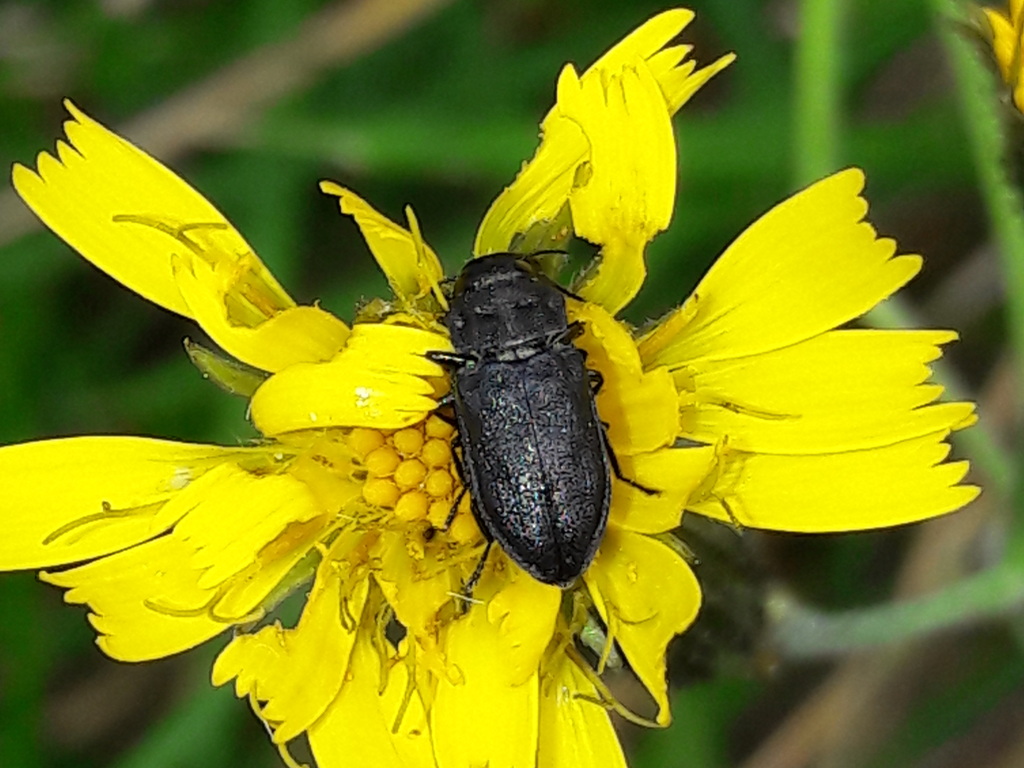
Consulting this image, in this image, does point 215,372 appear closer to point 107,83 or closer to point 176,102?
point 176,102

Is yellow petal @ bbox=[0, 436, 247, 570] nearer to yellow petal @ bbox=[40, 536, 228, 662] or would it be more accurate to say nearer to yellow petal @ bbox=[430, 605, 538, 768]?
yellow petal @ bbox=[40, 536, 228, 662]

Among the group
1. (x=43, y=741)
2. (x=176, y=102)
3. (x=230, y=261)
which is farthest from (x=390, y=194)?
(x=230, y=261)

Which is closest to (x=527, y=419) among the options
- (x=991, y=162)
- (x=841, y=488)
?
(x=841, y=488)

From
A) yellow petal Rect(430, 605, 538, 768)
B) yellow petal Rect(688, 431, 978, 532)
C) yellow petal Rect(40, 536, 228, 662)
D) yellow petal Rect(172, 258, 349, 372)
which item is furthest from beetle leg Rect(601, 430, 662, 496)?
yellow petal Rect(40, 536, 228, 662)

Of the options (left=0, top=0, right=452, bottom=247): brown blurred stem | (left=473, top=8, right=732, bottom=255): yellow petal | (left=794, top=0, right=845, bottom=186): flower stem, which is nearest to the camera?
(left=473, top=8, right=732, bottom=255): yellow petal

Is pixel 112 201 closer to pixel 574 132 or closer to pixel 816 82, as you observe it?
pixel 574 132

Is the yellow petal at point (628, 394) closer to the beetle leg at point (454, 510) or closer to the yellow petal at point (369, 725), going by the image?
the beetle leg at point (454, 510)

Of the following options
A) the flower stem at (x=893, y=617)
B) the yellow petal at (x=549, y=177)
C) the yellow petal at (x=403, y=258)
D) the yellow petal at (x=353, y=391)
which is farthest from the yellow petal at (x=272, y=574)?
the flower stem at (x=893, y=617)
